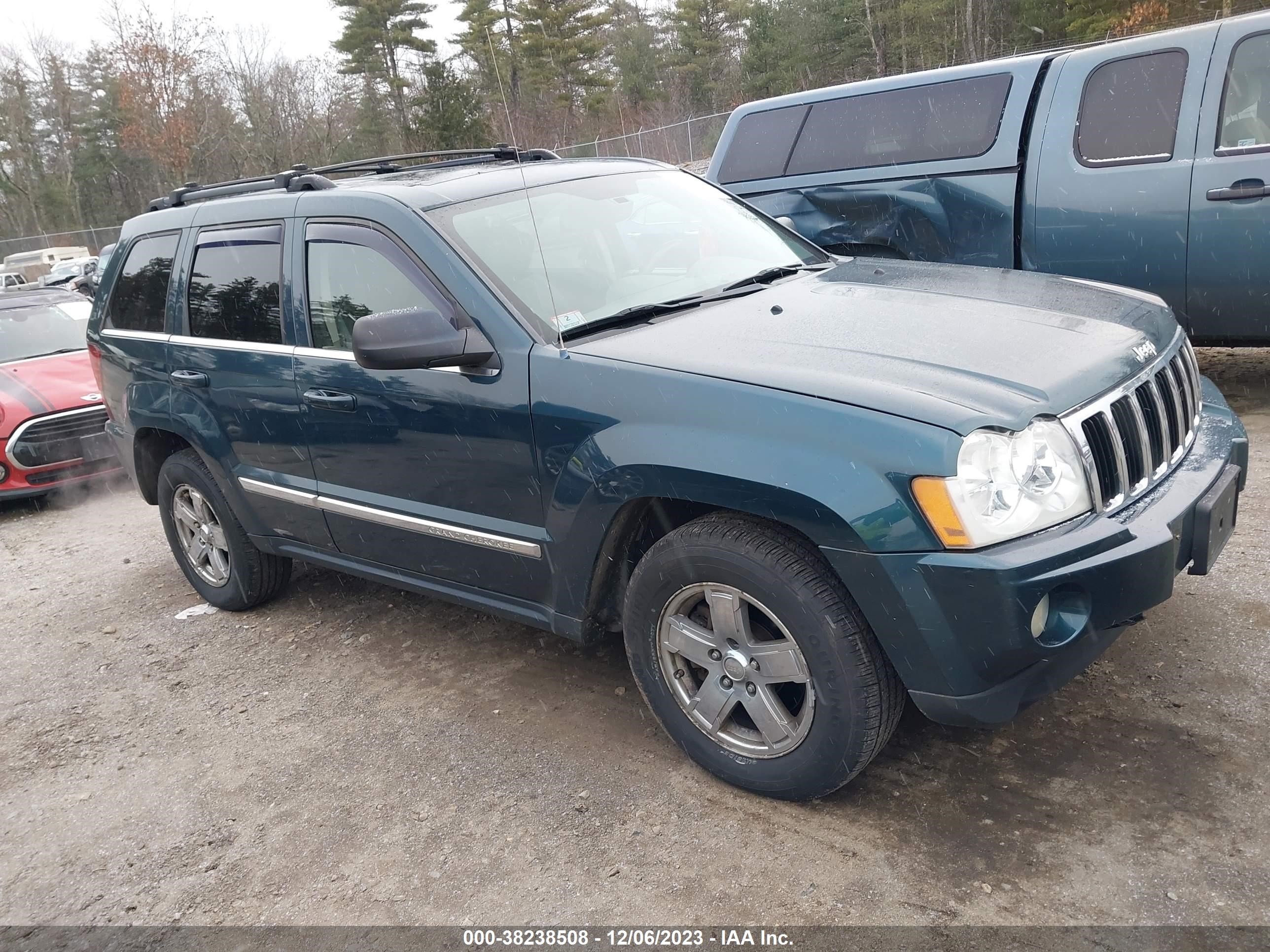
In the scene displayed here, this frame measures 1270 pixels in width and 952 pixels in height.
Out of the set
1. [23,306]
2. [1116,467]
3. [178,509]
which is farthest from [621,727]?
[23,306]

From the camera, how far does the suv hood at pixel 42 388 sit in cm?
760

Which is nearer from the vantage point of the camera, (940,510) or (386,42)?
(940,510)

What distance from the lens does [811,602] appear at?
2.60 metres

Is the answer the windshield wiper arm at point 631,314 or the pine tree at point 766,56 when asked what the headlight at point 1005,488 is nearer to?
the windshield wiper arm at point 631,314

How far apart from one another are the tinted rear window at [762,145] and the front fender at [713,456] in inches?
172

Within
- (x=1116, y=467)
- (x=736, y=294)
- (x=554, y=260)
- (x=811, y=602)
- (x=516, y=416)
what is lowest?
(x=811, y=602)

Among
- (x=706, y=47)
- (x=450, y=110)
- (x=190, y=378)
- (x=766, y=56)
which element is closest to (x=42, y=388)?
(x=190, y=378)

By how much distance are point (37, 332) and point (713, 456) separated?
818 cm

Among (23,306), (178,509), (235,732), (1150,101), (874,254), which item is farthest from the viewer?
(23,306)

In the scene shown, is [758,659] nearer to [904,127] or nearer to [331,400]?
[331,400]

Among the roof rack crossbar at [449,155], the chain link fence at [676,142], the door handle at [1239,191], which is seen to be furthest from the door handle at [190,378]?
the chain link fence at [676,142]

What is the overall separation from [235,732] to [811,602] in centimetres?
241

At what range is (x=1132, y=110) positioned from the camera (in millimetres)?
5719

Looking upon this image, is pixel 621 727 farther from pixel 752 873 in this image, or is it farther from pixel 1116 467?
pixel 1116 467
